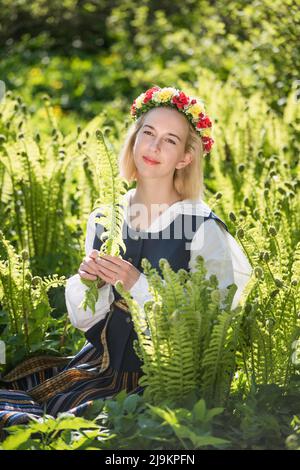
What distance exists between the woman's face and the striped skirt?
0.54 meters

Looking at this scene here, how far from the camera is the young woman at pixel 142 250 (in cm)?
329

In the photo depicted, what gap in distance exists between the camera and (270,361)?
3.15 metres

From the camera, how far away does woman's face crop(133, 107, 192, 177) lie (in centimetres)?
349

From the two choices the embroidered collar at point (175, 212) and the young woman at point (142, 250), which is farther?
the embroidered collar at point (175, 212)

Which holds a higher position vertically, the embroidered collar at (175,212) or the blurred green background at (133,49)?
the blurred green background at (133,49)

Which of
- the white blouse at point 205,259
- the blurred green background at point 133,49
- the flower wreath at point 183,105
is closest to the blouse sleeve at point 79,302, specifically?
the white blouse at point 205,259

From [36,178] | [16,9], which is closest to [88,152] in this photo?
[36,178]

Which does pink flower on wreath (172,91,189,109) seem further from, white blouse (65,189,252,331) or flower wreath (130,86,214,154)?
white blouse (65,189,252,331)

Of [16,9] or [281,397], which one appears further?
[16,9]

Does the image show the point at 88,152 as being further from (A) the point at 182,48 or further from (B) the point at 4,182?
(A) the point at 182,48

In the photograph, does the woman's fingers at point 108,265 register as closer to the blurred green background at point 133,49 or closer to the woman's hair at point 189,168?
the woman's hair at point 189,168

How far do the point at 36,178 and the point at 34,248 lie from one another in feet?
1.16

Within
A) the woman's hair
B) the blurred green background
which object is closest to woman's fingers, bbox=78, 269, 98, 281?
the woman's hair

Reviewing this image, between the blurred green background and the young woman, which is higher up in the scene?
the blurred green background
